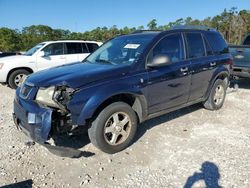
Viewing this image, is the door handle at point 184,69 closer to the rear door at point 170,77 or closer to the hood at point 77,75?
the rear door at point 170,77

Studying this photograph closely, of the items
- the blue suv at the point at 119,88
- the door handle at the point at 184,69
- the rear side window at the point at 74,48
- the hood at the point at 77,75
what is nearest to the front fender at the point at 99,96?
the blue suv at the point at 119,88

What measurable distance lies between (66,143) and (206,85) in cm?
309

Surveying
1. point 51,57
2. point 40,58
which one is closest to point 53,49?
point 51,57

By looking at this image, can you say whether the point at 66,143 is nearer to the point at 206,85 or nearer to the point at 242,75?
the point at 206,85

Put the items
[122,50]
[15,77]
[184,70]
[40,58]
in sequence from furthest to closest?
1. [40,58]
2. [15,77]
3. [184,70]
4. [122,50]

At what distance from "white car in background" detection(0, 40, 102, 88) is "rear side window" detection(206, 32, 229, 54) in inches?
217

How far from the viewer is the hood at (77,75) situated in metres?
3.88

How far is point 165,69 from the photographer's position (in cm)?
477

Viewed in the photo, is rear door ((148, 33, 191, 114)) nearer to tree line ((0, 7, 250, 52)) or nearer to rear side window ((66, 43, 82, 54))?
rear side window ((66, 43, 82, 54))

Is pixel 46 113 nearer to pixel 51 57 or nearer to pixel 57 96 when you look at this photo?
pixel 57 96

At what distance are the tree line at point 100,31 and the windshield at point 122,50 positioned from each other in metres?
21.9

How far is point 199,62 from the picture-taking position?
548cm

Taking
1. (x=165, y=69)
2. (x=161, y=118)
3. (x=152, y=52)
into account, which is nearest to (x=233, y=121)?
(x=161, y=118)

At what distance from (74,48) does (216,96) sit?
5.86 metres
